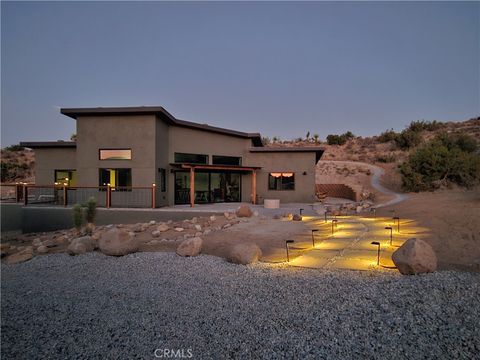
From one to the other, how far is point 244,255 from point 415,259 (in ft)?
11.0

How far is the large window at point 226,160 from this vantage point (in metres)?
18.9

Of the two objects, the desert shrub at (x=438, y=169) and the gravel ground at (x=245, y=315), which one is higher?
the desert shrub at (x=438, y=169)

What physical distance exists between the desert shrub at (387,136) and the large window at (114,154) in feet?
137

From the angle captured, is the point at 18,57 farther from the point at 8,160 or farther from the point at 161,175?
the point at 8,160

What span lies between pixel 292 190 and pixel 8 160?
114ft

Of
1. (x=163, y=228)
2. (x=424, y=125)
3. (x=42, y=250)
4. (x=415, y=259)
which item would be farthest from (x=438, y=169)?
(x=424, y=125)

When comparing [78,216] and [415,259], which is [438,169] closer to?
[415,259]

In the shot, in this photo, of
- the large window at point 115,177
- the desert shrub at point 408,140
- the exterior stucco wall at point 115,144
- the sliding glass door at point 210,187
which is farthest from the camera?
the desert shrub at point 408,140

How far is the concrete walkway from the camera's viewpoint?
237 inches

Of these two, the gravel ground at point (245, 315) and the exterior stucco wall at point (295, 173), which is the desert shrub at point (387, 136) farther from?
the gravel ground at point (245, 315)

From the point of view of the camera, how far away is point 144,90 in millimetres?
28297

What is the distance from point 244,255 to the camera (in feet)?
21.4

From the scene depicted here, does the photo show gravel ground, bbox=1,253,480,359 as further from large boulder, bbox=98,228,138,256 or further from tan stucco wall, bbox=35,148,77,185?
tan stucco wall, bbox=35,148,77,185

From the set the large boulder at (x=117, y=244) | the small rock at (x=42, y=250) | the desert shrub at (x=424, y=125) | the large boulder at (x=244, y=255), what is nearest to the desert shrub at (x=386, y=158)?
the desert shrub at (x=424, y=125)
